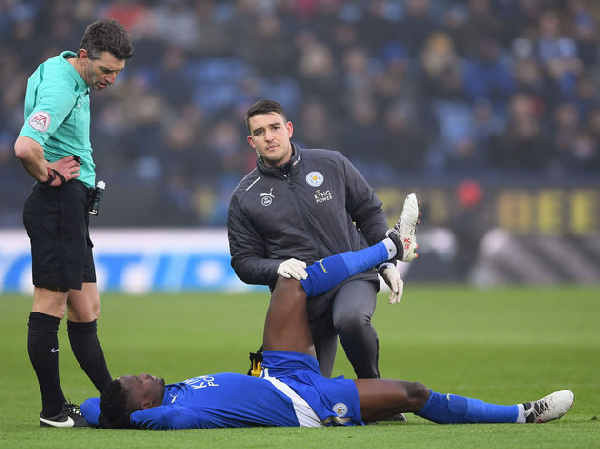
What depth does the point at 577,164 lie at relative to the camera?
663 inches

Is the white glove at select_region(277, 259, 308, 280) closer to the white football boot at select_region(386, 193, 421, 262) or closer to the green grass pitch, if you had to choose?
the white football boot at select_region(386, 193, 421, 262)

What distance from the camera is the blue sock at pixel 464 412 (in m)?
4.91

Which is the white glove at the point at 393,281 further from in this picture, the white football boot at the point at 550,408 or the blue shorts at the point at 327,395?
the white football boot at the point at 550,408

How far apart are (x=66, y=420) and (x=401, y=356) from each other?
4.05 m

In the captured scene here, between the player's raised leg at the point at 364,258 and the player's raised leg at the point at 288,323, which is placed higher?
the player's raised leg at the point at 364,258

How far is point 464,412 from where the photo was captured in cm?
494

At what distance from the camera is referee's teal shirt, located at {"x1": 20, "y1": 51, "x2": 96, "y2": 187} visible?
5.09 m

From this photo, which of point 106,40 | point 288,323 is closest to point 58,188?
point 106,40

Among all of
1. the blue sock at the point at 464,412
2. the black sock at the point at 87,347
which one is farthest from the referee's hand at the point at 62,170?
the blue sock at the point at 464,412

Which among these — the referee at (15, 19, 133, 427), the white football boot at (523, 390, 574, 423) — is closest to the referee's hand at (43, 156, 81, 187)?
the referee at (15, 19, 133, 427)

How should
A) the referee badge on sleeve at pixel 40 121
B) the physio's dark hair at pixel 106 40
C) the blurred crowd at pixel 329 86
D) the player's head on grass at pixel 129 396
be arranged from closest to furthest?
the player's head on grass at pixel 129 396 < the referee badge on sleeve at pixel 40 121 < the physio's dark hair at pixel 106 40 < the blurred crowd at pixel 329 86

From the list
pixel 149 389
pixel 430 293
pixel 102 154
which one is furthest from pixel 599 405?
pixel 102 154

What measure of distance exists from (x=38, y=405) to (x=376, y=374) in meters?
2.15

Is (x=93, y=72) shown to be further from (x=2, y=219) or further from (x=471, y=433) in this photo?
(x=2, y=219)
